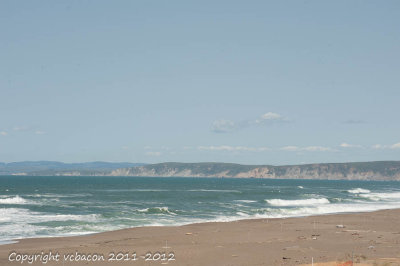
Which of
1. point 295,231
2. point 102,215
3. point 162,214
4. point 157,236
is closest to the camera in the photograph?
point 157,236

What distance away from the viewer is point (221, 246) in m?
26.0

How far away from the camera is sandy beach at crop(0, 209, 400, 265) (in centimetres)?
2191

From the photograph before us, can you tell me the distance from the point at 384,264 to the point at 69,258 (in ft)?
44.0

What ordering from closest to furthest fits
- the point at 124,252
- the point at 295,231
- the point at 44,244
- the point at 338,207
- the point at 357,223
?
1. the point at 124,252
2. the point at 44,244
3. the point at 295,231
4. the point at 357,223
5. the point at 338,207

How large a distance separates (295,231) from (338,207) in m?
27.2

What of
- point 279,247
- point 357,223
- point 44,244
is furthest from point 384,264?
point 357,223

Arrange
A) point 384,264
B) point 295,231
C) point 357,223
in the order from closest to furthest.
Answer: point 384,264 → point 295,231 → point 357,223

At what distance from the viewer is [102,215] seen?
44.4 metres

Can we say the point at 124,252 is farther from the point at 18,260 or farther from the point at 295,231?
the point at 295,231

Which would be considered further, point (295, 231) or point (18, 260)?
point (295, 231)

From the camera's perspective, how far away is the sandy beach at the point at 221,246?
21906 millimetres

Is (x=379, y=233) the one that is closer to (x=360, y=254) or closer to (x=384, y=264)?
(x=360, y=254)

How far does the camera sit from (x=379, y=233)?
105 feet

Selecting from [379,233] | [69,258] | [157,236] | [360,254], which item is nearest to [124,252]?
[69,258]
